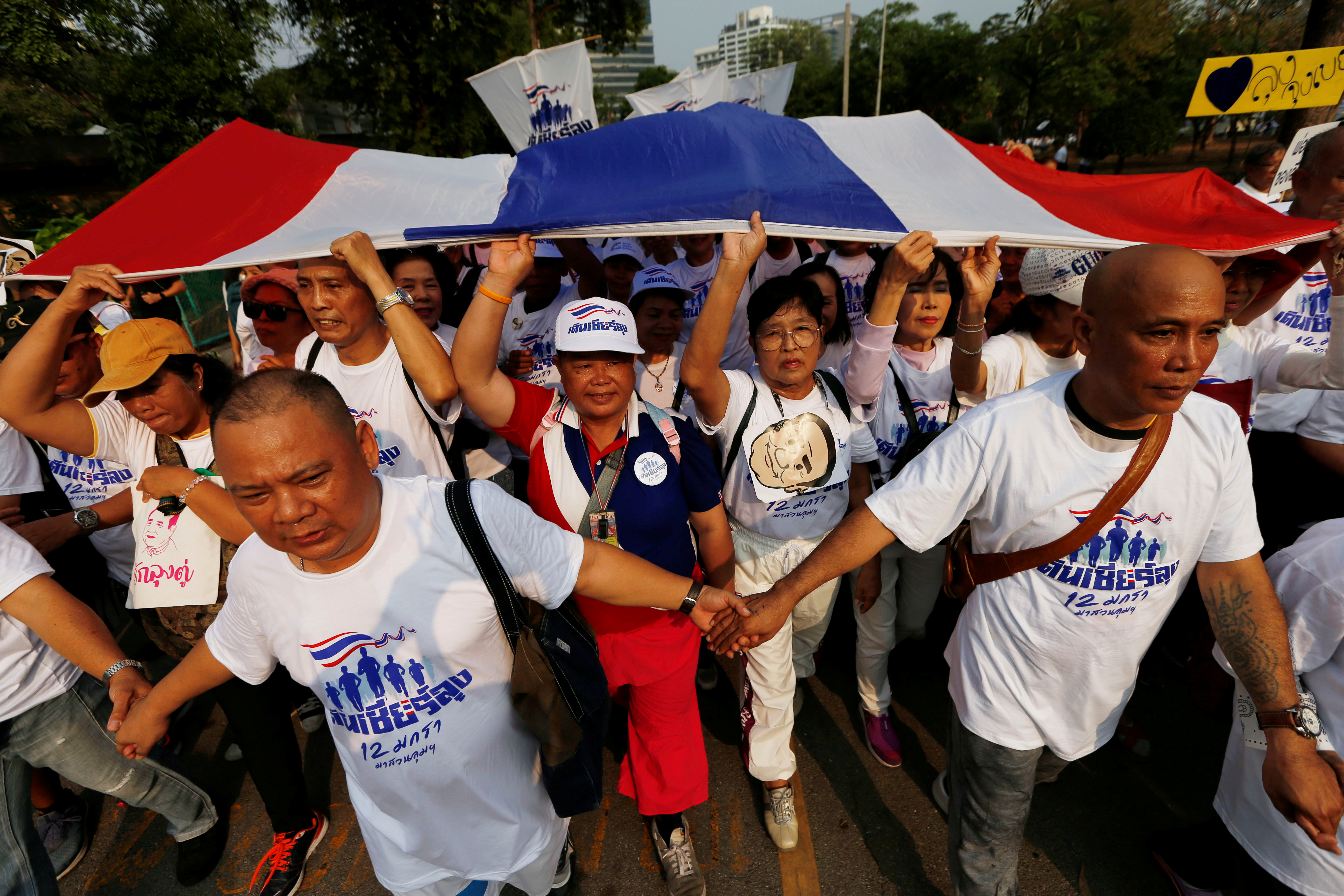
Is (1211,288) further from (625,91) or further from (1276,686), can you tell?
(625,91)

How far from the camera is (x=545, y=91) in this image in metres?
6.84

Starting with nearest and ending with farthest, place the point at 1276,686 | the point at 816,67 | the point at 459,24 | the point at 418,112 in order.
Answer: the point at 1276,686
the point at 459,24
the point at 418,112
the point at 816,67

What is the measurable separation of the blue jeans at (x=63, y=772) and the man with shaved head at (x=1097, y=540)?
2.36m

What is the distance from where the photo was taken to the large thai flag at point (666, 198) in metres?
2.34

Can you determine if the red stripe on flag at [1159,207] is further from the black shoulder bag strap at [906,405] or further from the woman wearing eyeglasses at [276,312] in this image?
the woman wearing eyeglasses at [276,312]

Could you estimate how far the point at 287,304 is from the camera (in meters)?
3.54

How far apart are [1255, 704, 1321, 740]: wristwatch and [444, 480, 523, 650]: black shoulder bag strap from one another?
205cm

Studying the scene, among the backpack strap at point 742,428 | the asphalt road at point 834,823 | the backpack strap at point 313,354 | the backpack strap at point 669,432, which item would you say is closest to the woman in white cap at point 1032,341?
the backpack strap at point 742,428

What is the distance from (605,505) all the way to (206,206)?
2.10 metres

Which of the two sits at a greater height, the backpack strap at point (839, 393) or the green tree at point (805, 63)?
the green tree at point (805, 63)

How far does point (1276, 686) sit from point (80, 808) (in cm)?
468

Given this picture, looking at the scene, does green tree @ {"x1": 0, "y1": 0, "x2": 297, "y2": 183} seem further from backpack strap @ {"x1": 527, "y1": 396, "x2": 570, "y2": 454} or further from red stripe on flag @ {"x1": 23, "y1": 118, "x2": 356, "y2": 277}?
backpack strap @ {"x1": 527, "y1": 396, "x2": 570, "y2": 454}

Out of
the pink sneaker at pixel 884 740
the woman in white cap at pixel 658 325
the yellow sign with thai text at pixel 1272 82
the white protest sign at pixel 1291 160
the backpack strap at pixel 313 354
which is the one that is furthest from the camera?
the yellow sign with thai text at pixel 1272 82

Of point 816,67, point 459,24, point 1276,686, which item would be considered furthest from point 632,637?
point 816,67
